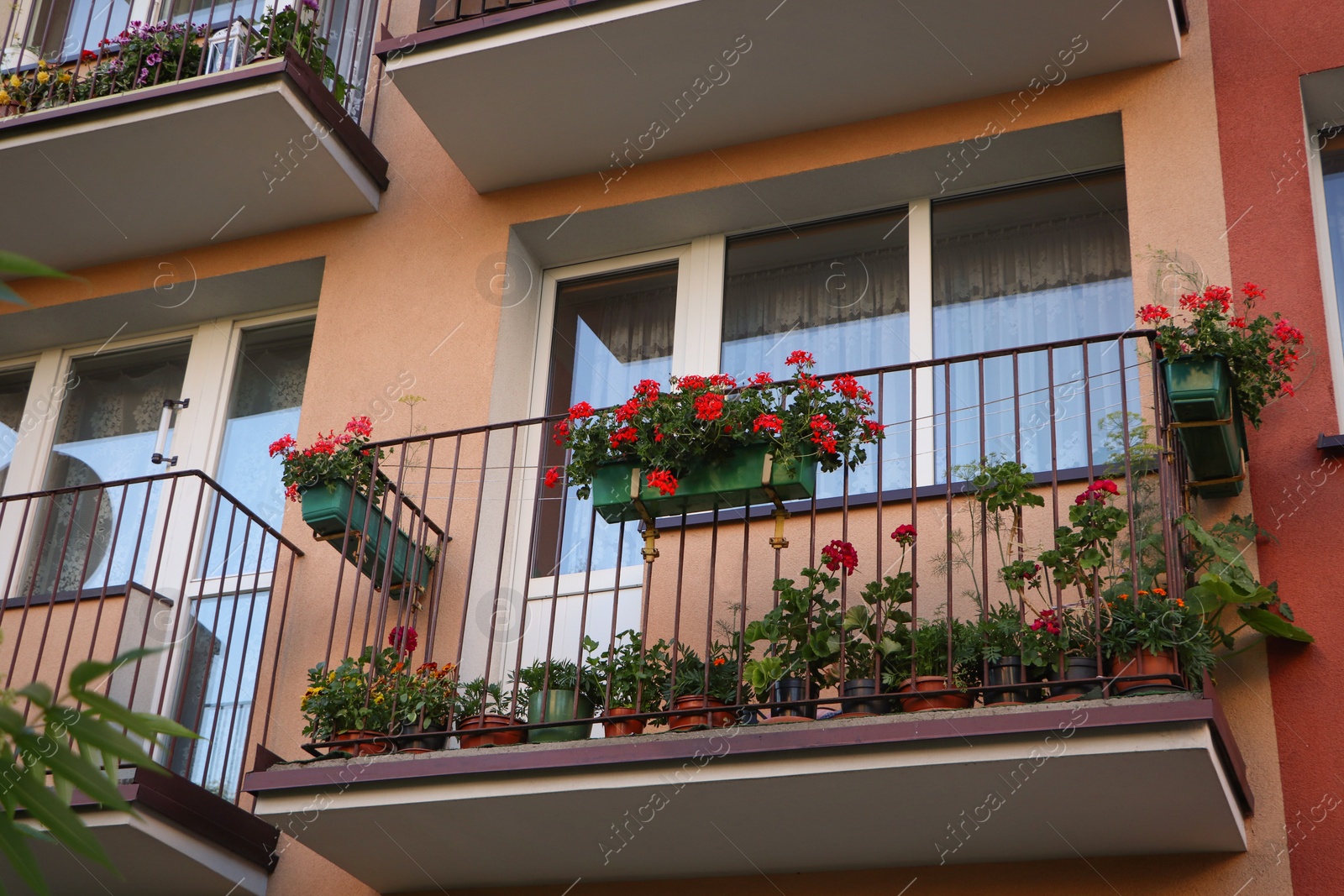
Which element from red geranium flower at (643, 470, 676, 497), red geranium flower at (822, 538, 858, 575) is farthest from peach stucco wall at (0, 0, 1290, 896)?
red geranium flower at (643, 470, 676, 497)

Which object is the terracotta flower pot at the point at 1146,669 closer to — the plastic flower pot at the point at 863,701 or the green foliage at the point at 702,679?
the plastic flower pot at the point at 863,701

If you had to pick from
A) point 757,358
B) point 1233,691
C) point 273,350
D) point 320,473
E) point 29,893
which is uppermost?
point 273,350

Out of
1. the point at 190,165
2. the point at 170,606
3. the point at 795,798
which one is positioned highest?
the point at 190,165

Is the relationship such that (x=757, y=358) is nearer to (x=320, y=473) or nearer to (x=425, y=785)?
(x=320, y=473)

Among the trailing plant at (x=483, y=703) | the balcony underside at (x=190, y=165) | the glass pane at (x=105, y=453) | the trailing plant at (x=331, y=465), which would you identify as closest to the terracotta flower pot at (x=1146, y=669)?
the trailing plant at (x=483, y=703)

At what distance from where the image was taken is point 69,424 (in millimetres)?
8188

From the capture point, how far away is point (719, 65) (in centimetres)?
640

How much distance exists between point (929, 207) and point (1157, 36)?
1.30 m

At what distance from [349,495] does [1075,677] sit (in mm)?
2962

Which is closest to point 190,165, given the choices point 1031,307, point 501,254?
point 501,254

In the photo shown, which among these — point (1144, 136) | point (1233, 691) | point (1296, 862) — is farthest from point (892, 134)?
point (1296, 862)

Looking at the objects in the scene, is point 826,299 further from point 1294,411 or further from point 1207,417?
point 1207,417

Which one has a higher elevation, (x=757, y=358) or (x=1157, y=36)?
(x=1157, y=36)

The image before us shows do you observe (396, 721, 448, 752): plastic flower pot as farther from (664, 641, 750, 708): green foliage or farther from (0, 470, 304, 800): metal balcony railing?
(0, 470, 304, 800): metal balcony railing
